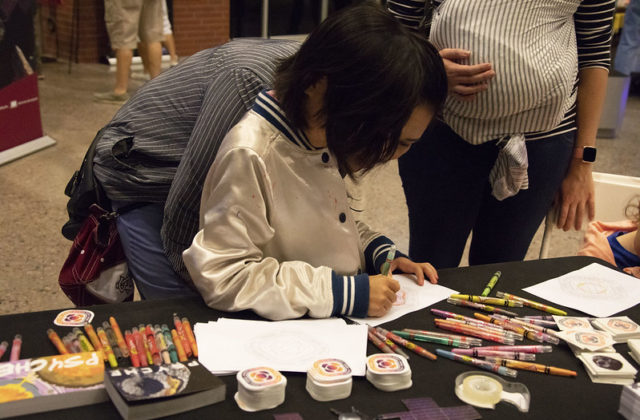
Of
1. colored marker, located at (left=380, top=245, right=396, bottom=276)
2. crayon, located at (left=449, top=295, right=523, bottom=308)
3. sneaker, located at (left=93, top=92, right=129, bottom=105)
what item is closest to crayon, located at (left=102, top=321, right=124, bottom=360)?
colored marker, located at (left=380, top=245, right=396, bottom=276)

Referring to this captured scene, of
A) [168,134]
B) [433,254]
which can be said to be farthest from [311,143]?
[433,254]

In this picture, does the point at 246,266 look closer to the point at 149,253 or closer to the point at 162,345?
the point at 162,345

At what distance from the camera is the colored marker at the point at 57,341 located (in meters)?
1.13

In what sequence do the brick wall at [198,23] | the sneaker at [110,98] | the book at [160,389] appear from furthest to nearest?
the brick wall at [198,23], the sneaker at [110,98], the book at [160,389]

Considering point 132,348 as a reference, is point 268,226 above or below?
above

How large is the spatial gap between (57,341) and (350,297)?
0.49 meters

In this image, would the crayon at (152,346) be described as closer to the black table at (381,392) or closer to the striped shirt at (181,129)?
the black table at (381,392)

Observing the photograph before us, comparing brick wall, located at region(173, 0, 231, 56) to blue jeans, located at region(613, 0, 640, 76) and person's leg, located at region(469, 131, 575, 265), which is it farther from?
person's leg, located at region(469, 131, 575, 265)

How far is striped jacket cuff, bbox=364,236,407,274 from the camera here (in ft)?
5.03

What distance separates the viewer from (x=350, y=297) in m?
1.30

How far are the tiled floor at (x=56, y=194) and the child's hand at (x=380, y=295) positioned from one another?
1.10ft

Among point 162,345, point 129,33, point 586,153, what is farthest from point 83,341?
point 129,33

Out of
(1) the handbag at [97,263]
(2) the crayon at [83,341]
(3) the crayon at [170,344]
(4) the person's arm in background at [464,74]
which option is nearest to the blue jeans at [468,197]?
(4) the person's arm in background at [464,74]

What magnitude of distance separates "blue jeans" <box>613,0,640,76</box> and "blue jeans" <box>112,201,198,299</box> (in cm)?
526
